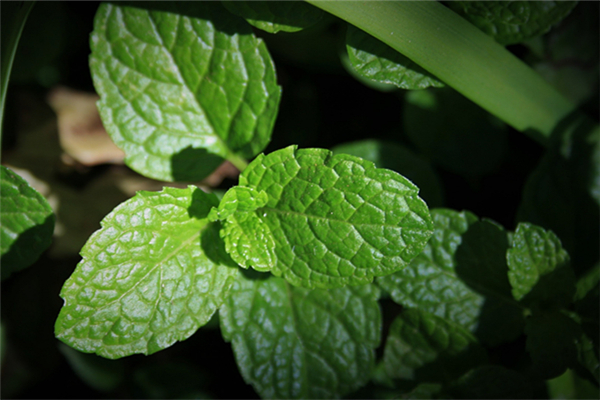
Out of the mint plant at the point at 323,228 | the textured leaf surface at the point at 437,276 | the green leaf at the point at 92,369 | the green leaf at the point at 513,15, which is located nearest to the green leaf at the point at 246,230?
the mint plant at the point at 323,228

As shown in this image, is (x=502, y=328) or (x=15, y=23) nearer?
(x=15, y=23)

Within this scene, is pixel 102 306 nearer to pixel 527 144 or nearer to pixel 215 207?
pixel 215 207

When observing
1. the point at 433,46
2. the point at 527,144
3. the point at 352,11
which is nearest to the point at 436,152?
the point at 527,144

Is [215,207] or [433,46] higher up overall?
[433,46]

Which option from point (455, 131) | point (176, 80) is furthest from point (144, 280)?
point (455, 131)

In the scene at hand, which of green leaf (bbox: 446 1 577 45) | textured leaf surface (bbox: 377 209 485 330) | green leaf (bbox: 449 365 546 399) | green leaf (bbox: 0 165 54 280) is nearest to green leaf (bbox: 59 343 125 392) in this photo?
green leaf (bbox: 0 165 54 280)

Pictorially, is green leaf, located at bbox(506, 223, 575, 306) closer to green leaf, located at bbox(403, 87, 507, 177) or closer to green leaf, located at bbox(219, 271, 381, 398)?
green leaf, located at bbox(219, 271, 381, 398)

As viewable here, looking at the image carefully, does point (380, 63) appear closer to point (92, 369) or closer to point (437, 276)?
point (437, 276)
